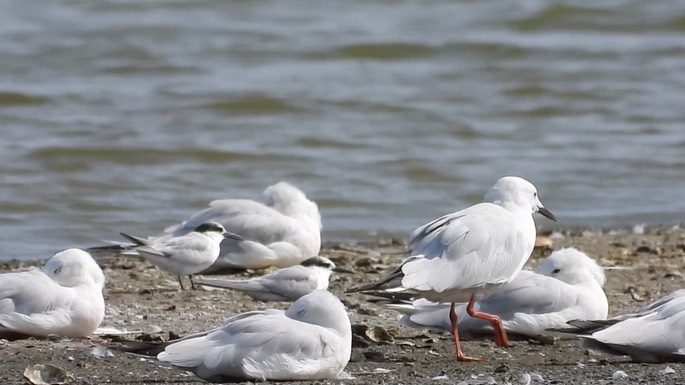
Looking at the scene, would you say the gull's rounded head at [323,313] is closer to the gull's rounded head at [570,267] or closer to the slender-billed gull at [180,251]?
the gull's rounded head at [570,267]

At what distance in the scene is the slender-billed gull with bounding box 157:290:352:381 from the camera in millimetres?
5461

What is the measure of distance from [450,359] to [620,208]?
556 cm

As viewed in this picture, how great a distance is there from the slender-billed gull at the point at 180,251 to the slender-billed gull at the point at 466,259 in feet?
6.29

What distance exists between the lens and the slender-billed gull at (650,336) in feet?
19.9

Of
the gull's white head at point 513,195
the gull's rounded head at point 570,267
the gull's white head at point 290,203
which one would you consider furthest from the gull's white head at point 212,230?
the gull's rounded head at point 570,267

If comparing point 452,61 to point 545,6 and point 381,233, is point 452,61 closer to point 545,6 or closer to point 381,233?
point 545,6

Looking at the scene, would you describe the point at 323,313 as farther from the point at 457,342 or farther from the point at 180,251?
the point at 180,251

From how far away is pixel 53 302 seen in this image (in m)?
6.55

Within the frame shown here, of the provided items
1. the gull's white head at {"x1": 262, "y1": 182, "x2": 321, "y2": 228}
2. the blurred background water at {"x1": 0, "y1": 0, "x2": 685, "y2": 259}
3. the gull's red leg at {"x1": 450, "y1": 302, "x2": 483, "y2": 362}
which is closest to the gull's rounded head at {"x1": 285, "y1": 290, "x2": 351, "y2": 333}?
the gull's red leg at {"x1": 450, "y1": 302, "x2": 483, "y2": 362}

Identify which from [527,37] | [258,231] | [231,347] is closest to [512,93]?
[527,37]

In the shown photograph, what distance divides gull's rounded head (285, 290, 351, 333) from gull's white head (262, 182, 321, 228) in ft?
12.3

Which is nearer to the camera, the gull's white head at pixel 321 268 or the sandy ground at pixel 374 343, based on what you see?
the sandy ground at pixel 374 343

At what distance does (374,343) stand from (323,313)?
1.04 meters

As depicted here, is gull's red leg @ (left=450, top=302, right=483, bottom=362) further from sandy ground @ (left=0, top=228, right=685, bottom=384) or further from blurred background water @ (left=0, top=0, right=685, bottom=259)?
blurred background water @ (left=0, top=0, right=685, bottom=259)
